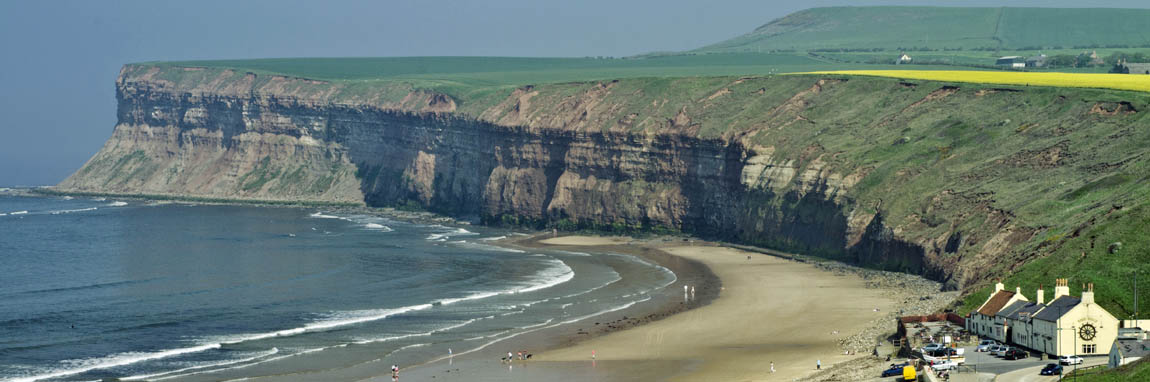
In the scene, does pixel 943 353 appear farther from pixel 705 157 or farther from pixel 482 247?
pixel 482 247

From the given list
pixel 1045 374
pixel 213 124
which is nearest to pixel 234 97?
pixel 213 124

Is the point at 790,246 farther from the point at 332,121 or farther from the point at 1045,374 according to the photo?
the point at 332,121

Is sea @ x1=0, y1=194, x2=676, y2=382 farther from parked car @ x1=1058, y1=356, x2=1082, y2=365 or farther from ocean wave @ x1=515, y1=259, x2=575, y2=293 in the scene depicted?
parked car @ x1=1058, y1=356, x2=1082, y2=365

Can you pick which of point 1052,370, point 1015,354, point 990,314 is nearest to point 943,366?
point 1052,370

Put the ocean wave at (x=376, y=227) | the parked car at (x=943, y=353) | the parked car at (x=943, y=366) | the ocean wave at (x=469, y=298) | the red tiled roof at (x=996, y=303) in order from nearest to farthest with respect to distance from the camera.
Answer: the parked car at (x=943, y=366) < the parked car at (x=943, y=353) < the red tiled roof at (x=996, y=303) < the ocean wave at (x=469, y=298) < the ocean wave at (x=376, y=227)

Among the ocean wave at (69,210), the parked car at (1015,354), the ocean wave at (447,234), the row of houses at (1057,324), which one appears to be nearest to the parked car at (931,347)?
the parked car at (1015,354)

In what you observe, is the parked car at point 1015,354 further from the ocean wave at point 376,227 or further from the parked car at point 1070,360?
the ocean wave at point 376,227
